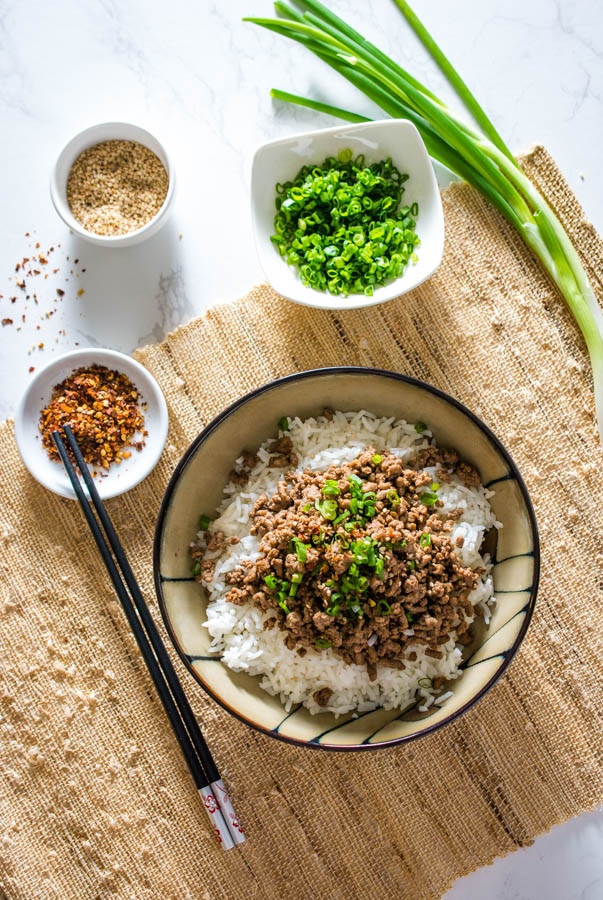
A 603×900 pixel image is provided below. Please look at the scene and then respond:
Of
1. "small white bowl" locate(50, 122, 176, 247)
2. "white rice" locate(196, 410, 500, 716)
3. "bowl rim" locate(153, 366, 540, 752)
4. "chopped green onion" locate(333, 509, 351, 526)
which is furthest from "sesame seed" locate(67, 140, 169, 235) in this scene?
"chopped green onion" locate(333, 509, 351, 526)

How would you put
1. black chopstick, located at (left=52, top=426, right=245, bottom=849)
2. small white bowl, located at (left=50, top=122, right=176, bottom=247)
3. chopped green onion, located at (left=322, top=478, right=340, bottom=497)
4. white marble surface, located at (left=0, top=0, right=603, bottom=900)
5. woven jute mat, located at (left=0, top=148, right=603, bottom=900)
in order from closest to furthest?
chopped green onion, located at (left=322, top=478, right=340, bottom=497) < black chopstick, located at (left=52, top=426, right=245, bottom=849) < woven jute mat, located at (left=0, top=148, right=603, bottom=900) < small white bowl, located at (left=50, top=122, right=176, bottom=247) < white marble surface, located at (left=0, top=0, right=603, bottom=900)

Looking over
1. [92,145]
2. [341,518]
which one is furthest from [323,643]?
[92,145]

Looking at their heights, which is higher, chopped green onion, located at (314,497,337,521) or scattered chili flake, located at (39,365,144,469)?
chopped green onion, located at (314,497,337,521)

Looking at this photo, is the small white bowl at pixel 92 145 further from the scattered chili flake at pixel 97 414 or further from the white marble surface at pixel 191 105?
the scattered chili flake at pixel 97 414

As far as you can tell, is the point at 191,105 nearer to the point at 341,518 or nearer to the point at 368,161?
the point at 368,161

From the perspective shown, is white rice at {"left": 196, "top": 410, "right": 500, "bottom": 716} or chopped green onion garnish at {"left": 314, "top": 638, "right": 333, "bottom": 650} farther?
white rice at {"left": 196, "top": 410, "right": 500, "bottom": 716}

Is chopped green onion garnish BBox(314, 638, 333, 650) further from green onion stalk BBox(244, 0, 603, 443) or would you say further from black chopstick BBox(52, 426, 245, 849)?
green onion stalk BBox(244, 0, 603, 443)

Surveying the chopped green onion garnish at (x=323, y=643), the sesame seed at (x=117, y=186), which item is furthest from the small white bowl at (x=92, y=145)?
the chopped green onion garnish at (x=323, y=643)
